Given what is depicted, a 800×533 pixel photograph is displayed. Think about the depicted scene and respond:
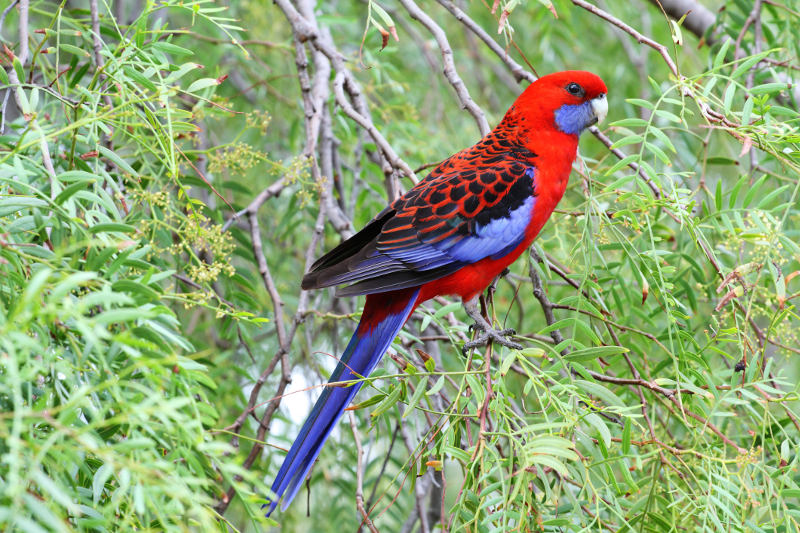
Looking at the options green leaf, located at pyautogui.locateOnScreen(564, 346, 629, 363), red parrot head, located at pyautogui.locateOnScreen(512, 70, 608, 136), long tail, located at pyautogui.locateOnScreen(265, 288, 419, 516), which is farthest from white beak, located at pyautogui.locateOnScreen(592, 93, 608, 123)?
green leaf, located at pyautogui.locateOnScreen(564, 346, 629, 363)

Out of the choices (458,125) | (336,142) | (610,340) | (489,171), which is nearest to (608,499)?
(610,340)

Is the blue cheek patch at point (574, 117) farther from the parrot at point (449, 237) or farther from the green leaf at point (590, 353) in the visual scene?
the green leaf at point (590, 353)

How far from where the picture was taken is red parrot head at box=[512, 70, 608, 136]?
7.38 ft

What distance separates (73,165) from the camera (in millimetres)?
1401

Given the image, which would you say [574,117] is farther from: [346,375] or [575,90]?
[346,375]

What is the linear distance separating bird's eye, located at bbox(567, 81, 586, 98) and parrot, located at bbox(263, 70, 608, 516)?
15 centimetres

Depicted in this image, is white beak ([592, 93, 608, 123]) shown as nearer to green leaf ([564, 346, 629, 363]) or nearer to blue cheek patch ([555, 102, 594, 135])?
blue cheek patch ([555, 102, 594, 135])

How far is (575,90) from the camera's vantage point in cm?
228

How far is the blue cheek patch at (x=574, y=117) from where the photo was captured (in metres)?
2.25

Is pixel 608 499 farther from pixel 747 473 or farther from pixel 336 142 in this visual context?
pixel 336 142

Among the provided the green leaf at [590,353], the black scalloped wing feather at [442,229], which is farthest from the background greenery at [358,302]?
the black scalloped wing feather at [442,229]

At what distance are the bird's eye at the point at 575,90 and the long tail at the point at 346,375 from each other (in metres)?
0.81

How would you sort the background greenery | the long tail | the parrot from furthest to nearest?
the parrot → the long tail → the background greenery

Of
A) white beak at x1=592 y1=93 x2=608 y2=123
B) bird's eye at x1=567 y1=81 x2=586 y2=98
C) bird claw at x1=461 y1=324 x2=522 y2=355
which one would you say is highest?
bird's eye at x1=567 y1=81 x2=586 y2=98
